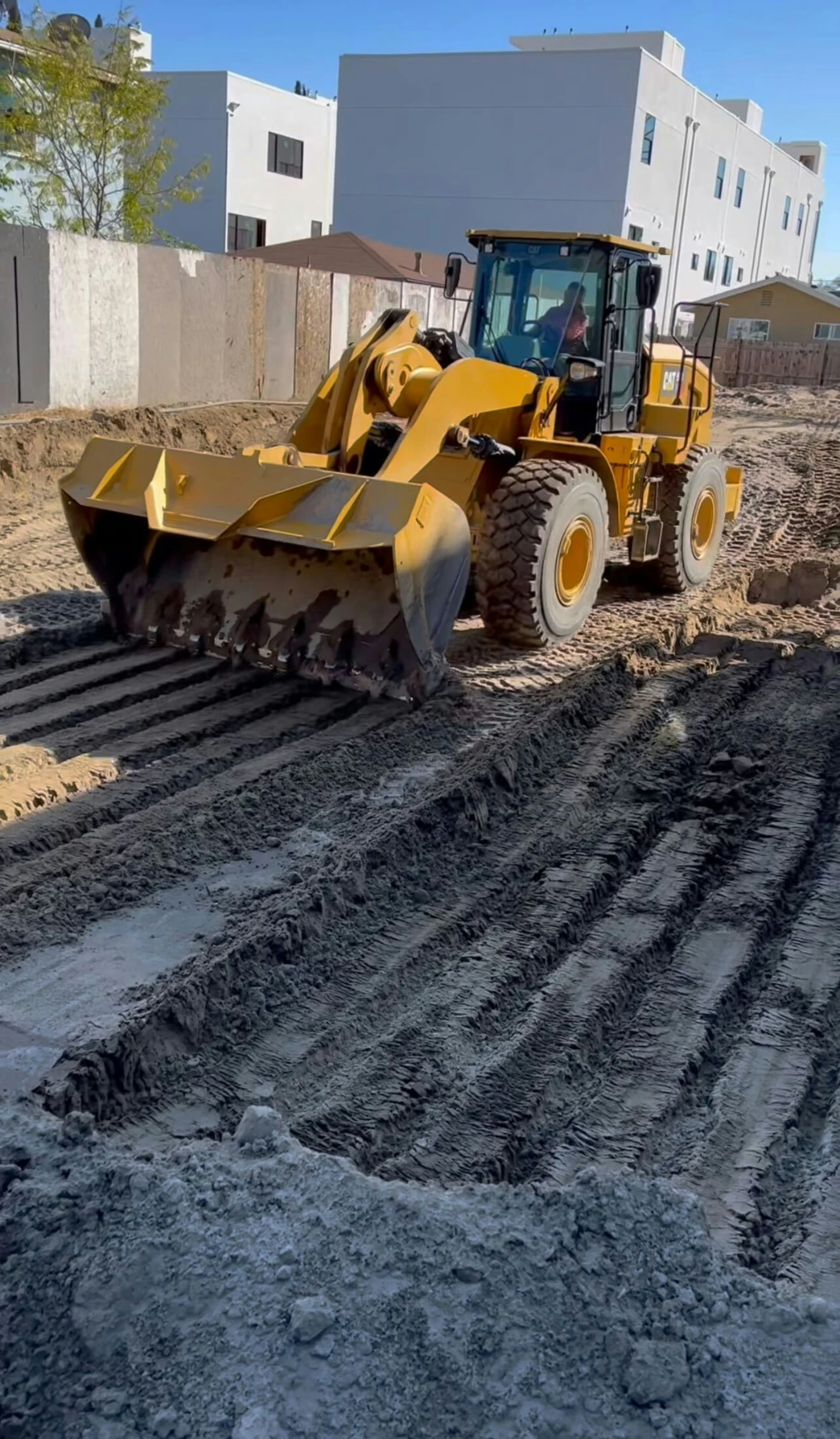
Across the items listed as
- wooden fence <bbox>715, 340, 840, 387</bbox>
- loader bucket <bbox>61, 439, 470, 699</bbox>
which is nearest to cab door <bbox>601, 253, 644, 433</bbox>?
loader bucket <bbox>61, 439, 470, 699</bbox>

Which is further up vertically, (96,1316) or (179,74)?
(179,74)

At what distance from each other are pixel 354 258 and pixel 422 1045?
28.4 m

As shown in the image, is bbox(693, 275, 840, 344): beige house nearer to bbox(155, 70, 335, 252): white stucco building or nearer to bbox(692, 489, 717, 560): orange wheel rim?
bbox(155, 70, 335, 252): white stucco building

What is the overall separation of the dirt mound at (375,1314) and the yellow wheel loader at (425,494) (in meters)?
3.90

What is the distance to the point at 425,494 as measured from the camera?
6.49m

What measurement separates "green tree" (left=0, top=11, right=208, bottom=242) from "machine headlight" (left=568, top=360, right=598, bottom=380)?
51.1 feet

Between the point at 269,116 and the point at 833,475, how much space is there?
99.7 feet

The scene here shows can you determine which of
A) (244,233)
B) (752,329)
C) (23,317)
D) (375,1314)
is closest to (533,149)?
(752,329)

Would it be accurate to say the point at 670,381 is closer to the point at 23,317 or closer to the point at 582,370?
the point at 582,370

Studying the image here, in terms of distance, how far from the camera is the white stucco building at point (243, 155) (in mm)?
37219

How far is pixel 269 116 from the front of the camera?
128 ft

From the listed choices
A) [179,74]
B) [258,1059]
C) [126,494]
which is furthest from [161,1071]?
[179,74]

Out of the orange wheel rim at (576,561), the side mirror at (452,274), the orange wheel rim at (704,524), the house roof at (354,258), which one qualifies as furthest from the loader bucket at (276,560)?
the house roof at (354,258)

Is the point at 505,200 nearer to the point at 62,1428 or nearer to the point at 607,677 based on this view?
the point at 607,677
